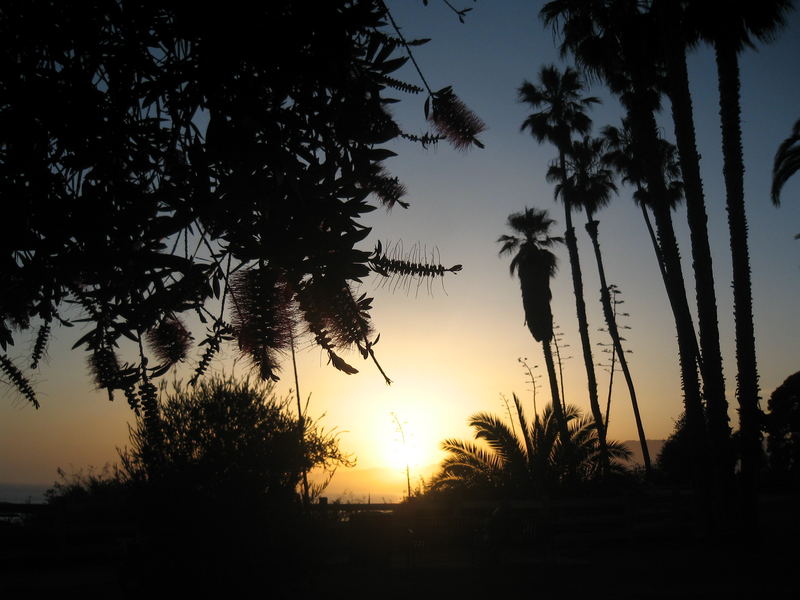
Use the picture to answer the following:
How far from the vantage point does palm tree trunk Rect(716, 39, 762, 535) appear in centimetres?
1611

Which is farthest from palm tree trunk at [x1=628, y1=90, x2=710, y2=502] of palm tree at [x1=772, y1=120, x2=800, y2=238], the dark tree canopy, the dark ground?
the dark tree canopy

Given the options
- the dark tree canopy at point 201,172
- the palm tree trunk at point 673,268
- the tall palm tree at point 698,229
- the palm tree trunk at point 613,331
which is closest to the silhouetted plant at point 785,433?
the palm tree trunk at point 613,331

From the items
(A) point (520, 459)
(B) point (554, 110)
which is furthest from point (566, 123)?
(A) point (520, 459)

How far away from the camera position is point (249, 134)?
162cm

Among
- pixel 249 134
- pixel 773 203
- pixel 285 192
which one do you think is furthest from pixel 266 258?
pixel 773 203

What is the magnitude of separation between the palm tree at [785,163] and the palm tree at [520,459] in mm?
11691

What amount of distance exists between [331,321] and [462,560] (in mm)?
15351

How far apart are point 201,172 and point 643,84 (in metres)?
18.3

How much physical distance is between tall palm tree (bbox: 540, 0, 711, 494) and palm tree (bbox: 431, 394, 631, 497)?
5.04 meters

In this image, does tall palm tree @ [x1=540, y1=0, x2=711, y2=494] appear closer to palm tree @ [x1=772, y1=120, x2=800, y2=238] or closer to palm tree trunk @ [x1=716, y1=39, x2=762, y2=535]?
palm tree trunk @ [x1=716, y1=39, x2=762, y2=535]

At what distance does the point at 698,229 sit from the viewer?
52.5 ft

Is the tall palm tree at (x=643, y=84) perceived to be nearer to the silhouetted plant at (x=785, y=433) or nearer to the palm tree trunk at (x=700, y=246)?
the palm tree trunk at (x=700, y=246)

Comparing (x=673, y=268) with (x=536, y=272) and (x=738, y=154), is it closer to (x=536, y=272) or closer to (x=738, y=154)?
(x=738, y=154)

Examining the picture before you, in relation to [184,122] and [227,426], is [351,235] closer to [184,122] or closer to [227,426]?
[184,122]
